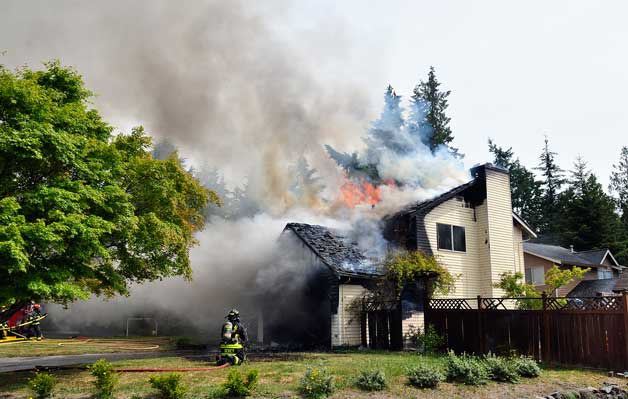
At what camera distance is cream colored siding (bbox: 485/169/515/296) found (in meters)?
24.5

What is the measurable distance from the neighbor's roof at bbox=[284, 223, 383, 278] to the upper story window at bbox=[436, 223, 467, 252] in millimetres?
4320

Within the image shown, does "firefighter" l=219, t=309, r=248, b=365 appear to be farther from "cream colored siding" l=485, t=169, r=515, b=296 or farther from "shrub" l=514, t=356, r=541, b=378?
"cream colored siding" l=485, t=169, r=515, b=296

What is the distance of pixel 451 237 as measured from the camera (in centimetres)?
2409

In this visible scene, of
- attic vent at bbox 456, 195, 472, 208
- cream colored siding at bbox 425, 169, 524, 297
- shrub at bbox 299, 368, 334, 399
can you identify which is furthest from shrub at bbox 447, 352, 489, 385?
attic vent at bbox 456, 195, 472, 208

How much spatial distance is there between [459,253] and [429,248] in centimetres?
212

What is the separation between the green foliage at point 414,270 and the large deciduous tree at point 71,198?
342 inches

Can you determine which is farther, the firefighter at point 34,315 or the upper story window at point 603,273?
the upper story window at point 603,273

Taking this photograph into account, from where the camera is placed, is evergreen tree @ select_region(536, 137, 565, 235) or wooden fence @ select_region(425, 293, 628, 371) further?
evergreen tree @ select_region(536, 137, 565, 235)

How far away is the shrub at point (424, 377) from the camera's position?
10.8 metres

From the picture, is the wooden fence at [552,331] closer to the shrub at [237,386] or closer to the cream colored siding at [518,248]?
the shrub at [237,386]

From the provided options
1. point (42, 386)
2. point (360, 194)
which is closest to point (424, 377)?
point (42, 386)

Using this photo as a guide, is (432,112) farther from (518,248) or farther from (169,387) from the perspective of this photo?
(169,387)

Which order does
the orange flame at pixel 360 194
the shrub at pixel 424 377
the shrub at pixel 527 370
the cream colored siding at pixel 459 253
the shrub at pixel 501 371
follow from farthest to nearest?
the orange flame at pixel 360 194, the cream colored siding at pixel 459 253, the shrub at pixel 527 370, the shrub at pixel 501 371, the shrub at pixel 424 377

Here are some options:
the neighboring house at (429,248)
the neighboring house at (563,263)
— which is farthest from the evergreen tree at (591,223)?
the neighboring house at (429,248)
